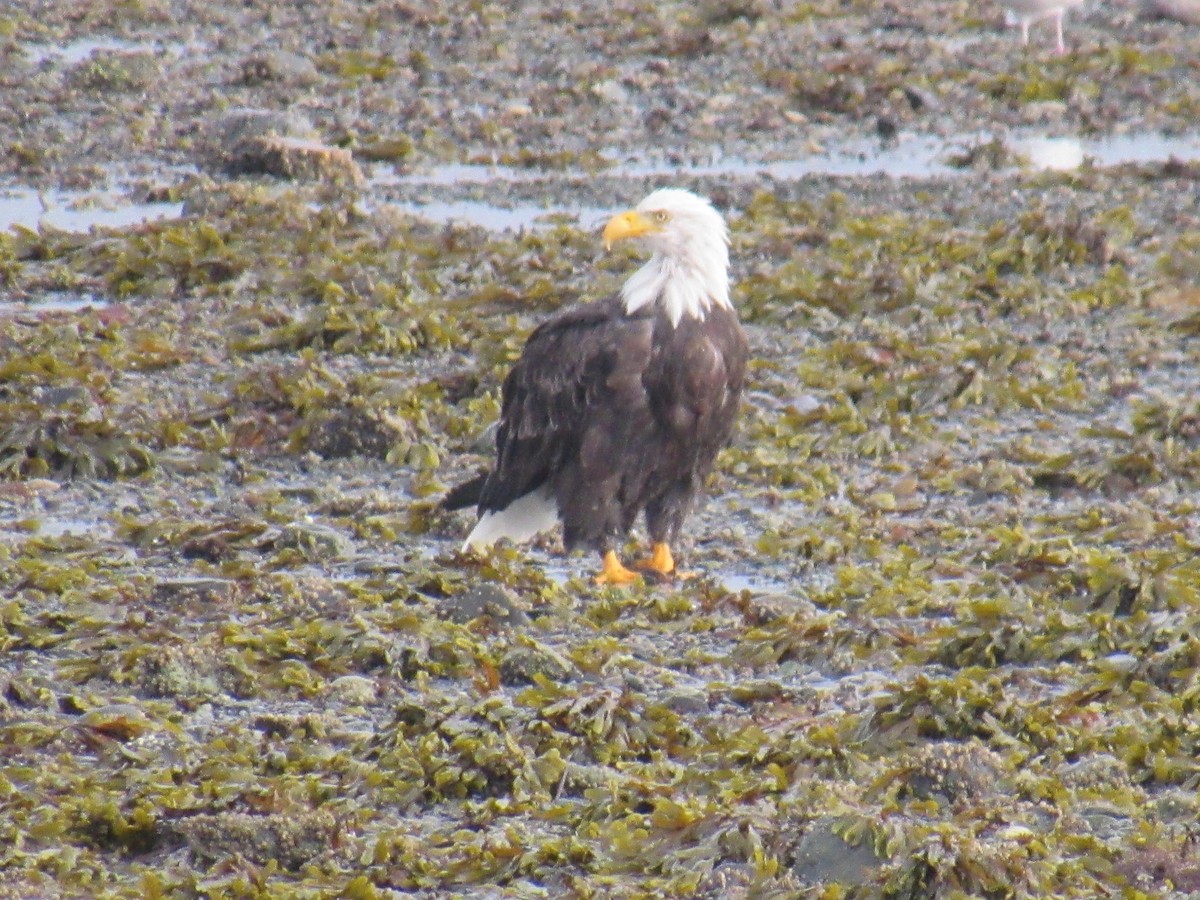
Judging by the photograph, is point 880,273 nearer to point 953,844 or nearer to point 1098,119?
point 1098,119

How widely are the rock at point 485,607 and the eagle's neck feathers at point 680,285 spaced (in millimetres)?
1258

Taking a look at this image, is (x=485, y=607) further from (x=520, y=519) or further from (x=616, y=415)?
(x=520, y=519)

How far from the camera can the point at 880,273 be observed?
12.0 meters

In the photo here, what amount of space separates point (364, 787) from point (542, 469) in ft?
8.60

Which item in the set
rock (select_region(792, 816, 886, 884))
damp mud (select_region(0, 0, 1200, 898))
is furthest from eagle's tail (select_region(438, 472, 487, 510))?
rock (select_region(792, 816, 886, 884))

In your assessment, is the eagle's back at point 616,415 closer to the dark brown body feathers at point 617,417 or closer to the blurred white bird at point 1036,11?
the dark brown body feathers at point 617,417

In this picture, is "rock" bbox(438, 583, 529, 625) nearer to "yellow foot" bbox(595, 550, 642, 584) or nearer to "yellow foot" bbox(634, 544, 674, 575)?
"yellow foot" bbox(595, 550, 642, 584)

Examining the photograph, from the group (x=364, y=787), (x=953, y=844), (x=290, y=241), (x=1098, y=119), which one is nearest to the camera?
(x=953, y=844)

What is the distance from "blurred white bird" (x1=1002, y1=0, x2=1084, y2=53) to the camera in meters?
17.7

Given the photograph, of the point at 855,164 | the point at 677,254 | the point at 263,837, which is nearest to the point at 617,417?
the point at 677,254

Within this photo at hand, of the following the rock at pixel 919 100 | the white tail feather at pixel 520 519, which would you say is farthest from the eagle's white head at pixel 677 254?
the rock at pixel 919 100

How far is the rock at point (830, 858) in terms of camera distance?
534cm

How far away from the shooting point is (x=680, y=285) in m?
8.32

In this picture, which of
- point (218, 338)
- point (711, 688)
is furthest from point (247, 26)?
point (711, 688)
